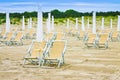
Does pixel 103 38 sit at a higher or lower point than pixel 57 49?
lower

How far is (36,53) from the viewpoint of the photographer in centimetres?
1079

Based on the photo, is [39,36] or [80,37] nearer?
[39,36]

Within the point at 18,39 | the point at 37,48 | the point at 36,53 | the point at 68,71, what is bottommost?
the point at 68,71

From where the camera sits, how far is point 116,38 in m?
22.9

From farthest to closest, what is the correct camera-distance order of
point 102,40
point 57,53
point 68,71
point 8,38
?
point 8,38, point 102,40, point 57,53, point 68,71

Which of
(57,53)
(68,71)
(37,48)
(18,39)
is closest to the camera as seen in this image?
(68,71)

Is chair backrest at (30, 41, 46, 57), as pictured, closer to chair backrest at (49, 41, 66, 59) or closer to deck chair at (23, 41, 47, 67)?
deck chair at (23, 41, 47, 67)

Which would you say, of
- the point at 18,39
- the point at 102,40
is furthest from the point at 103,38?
the point at 18,39

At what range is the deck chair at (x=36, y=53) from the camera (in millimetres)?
10414

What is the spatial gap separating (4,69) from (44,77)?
175 cm

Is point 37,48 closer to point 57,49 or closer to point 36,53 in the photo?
point 36,53

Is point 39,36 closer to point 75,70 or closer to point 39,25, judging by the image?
point 39,25

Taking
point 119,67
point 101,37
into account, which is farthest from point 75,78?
point 101,37

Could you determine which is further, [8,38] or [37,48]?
[8,38]
